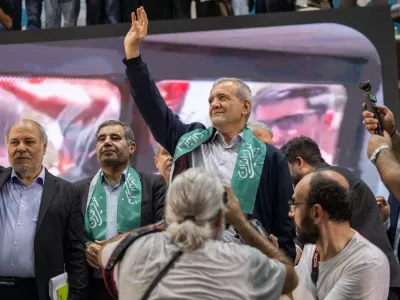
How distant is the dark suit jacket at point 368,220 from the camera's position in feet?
10.9

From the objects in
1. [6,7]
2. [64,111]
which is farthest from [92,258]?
[6,7]

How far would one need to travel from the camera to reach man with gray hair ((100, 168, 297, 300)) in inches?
79.7

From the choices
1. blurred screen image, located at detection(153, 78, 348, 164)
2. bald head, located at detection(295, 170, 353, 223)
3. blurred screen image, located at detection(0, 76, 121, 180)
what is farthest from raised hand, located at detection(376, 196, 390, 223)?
blurred screen image, located at detection(0, 76, 121, 180)

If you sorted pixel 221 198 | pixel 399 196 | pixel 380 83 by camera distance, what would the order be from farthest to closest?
pixel 380 83 → pixel 399 196 → pixel 221 198

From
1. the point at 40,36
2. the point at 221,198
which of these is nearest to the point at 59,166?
the point at 40,36

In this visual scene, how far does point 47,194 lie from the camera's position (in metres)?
3.54

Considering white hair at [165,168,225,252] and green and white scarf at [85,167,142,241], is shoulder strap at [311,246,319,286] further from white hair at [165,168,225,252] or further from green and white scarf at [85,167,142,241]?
green and white scarf at [85,167,142,241]

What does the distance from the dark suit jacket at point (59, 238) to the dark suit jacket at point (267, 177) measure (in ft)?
2.36

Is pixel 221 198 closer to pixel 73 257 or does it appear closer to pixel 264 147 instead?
pixel 264 147

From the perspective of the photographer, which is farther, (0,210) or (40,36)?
(40,36)

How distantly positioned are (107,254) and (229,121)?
3.59 feet

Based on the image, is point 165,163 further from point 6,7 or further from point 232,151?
point 6,7

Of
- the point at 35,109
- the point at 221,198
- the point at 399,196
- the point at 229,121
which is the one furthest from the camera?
the point at 35,109

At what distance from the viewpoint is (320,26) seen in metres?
5.32
